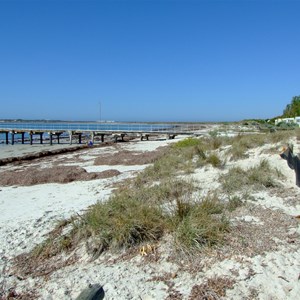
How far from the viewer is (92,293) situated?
3.18 m

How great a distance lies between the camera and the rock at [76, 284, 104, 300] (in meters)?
3.12

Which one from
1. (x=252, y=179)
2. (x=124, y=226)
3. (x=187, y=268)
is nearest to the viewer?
(x=187, y=268)

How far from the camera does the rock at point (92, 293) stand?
10.2 ft

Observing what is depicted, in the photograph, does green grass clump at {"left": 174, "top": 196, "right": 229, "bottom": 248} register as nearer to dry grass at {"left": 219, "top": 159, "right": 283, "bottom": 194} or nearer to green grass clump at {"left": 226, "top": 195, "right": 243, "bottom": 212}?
green grass clump at {"left": 226, "top": 195, "right": 243, "bottom": 212}

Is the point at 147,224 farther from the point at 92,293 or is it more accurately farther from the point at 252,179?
the point at 252,179

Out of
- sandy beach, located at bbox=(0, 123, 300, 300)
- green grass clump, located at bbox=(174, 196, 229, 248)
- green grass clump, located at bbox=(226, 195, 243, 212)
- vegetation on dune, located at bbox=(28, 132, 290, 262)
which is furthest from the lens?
green grass clump, located at bbox=(226, 195, 243, 212)

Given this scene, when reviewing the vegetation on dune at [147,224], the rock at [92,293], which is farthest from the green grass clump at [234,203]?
the rock at [92,293]

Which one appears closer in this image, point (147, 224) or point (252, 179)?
point (147, 224)

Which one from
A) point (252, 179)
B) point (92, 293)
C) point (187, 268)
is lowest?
point (92, 293)

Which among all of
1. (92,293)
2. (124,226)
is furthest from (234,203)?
(92,293)

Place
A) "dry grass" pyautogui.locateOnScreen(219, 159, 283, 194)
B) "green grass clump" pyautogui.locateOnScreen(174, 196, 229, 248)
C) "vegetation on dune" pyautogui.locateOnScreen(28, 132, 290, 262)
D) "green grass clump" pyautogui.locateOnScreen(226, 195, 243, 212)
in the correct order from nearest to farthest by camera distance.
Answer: "green grass clump" pyautogui.locateOnScreen(174, 196, 229, 248) < "vegetation on dune" pyautogui.locateOnScreen(28, 132, 290, 262) < "green grass clump" pyautogui.locateOnScreen(226, 195, 243, 212) < "dry grass" pyautogui.locateOnScreen(219, 159, 283, 194)

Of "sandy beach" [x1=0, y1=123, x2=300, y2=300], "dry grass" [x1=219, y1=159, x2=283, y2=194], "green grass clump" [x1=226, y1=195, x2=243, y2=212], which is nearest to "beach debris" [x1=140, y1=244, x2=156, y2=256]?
"sandy beach" [x1=0, y1=123, x2=300, y2=300]

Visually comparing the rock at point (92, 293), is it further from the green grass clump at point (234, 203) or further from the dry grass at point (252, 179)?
the dry grass at point (252, 179)

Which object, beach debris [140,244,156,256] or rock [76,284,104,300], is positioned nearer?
rock [76,284,104,300]
